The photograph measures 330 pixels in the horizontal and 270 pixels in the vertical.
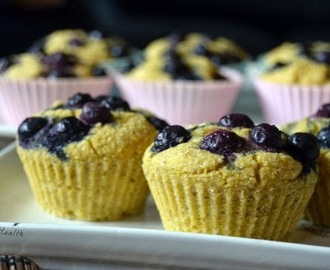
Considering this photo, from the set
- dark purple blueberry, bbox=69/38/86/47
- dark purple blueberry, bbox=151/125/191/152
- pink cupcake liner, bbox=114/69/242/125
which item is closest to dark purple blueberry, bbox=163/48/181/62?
pink cupcake liner, bbox=114/69/242/125

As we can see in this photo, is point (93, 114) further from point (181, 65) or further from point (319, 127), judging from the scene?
point (181, 65)

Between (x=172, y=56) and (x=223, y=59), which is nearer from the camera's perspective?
(x=172, y=56)

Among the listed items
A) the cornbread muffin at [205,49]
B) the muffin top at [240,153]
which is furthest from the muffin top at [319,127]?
the cornbread muffin at [205,49]

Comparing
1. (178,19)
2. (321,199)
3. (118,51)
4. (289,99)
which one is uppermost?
(321,199)

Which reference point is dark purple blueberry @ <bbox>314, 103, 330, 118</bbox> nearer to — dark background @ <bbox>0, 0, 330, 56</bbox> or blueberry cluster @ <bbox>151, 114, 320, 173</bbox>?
blueberry cluster @ <bbox>151, 114, 320, 173</bbox>

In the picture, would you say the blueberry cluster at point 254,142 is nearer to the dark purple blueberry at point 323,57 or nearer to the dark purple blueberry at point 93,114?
the dark purple blueberry at point 93,114

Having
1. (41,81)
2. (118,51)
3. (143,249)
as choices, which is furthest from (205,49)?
(143,249)
